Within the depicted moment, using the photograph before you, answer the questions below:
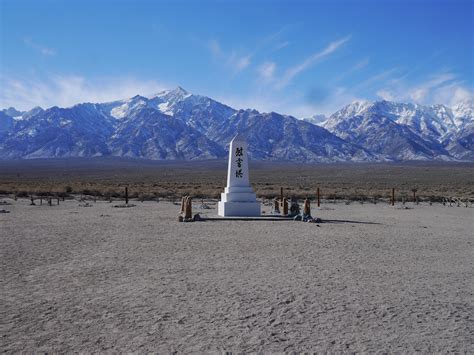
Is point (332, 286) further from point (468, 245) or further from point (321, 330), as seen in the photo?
point (468, 245)

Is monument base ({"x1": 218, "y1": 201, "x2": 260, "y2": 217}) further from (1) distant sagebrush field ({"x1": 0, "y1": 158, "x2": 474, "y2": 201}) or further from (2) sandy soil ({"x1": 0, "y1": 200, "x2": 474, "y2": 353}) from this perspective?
(1) distant sagebrush field ({"x1": 0, "y1": 158, "x2": 474, "y2": 201})

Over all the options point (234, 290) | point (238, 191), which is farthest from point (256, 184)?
point (234, 290)

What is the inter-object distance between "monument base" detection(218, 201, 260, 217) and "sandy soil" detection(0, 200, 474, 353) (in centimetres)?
481

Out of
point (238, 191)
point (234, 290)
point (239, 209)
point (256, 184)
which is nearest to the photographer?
point (234, 290)

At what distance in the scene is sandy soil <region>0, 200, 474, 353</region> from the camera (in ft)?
20.4

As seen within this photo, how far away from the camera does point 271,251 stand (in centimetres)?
1251

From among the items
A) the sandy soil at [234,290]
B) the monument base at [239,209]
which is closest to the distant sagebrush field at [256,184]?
the monument base at [239,209]

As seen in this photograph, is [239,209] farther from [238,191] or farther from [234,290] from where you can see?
[234,290]

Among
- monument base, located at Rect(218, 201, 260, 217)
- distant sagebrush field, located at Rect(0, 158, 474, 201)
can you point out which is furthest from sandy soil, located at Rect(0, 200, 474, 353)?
distant sagebrush field, located at Rect(0, 158, 474, 201)

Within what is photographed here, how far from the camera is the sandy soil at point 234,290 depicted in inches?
245

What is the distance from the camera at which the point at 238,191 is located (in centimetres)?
2128

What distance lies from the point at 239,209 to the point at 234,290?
1251 centimetres

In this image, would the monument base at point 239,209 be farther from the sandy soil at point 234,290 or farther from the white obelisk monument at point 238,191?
the sandy soil at point 234,290

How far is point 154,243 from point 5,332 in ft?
24.3
